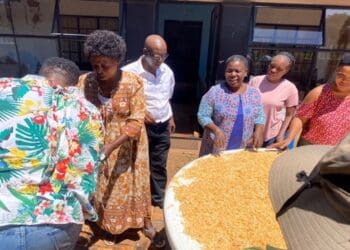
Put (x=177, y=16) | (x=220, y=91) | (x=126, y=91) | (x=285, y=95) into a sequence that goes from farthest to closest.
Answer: (x=177, y=16) → (x=285, y=95) → (x=220, y=91) → (x=126, y=91)

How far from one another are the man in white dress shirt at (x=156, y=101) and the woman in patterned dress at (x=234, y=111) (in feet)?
2.05

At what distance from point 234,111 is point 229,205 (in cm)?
116

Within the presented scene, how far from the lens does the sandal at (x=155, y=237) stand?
2875mm

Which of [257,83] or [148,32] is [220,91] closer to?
[257,83]

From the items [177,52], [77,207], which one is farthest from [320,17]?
[77,207]

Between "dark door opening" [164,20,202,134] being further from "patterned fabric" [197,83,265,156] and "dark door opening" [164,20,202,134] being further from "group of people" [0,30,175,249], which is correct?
"group of people" [0,30,175,249]

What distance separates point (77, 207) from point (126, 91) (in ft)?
3.46

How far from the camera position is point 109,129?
8.12ft

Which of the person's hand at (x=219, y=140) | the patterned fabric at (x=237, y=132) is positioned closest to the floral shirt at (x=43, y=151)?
the person's hand at (x=219, y=140)

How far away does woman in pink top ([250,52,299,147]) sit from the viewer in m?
3.23

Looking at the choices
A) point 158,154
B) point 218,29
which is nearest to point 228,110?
point 158,154

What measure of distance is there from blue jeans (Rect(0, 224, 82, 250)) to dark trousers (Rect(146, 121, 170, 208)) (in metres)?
1.74

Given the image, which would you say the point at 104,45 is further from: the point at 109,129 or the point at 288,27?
the point at 288,27

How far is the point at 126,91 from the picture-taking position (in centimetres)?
244
